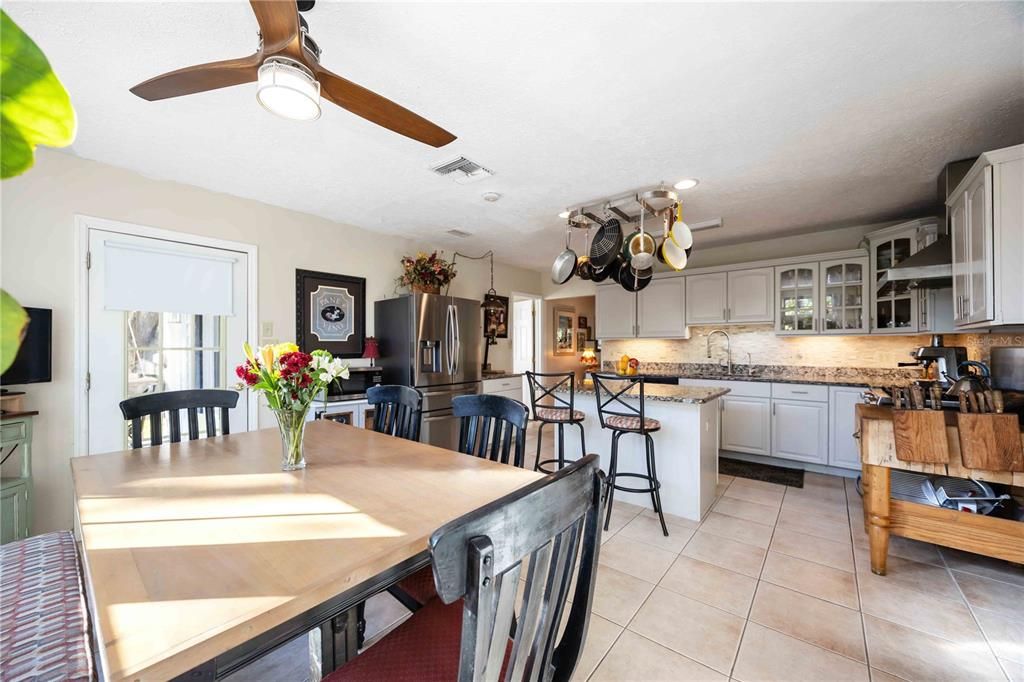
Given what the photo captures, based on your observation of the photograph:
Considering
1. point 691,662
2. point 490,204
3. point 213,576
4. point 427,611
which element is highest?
point 490,204

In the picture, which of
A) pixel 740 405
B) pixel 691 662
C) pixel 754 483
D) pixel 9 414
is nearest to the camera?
pixel 691 662

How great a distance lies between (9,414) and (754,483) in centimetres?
506

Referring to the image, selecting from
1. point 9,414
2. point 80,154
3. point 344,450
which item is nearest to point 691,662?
point 344,450

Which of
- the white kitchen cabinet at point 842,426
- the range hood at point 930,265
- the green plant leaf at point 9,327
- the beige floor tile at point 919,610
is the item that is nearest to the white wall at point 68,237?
the green plant leaf at point 9,327

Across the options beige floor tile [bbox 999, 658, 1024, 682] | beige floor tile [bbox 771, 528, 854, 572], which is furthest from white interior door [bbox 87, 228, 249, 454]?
beige floor tile [bbox 999, 658, 1024, 682]

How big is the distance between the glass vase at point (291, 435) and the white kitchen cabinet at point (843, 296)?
15.0 feet

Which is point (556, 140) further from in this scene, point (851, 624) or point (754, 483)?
point (754, 483)

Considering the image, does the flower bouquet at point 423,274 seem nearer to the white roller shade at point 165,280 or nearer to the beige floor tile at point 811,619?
the white roller shade at point 165,280

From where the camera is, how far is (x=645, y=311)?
17.2 ft

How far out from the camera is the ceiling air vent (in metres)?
2.69

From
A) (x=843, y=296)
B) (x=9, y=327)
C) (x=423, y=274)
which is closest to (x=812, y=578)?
(x=843, y=296)

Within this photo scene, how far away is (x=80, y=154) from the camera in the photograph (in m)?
2.57

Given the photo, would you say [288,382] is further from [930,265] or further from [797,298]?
[797,298]

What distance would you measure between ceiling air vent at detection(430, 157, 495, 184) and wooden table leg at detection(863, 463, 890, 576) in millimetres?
2835
